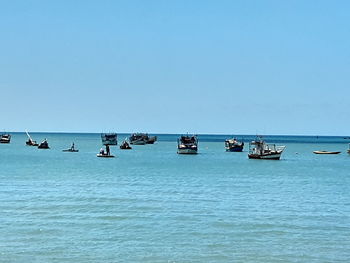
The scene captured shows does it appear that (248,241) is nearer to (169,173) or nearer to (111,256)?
(111,256)

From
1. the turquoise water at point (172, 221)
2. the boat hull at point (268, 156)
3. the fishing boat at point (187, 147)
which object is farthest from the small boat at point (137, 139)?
the turquoise water at point (172, 221)

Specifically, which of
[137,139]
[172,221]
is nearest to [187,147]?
[137,139]

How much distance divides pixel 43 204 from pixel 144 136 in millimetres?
153064

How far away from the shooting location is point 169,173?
240 feet

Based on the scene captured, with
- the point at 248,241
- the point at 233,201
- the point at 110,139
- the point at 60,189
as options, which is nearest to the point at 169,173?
the point at 60,189

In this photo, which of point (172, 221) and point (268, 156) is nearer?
point (172, 221)

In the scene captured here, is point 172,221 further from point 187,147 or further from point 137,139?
point 137,139

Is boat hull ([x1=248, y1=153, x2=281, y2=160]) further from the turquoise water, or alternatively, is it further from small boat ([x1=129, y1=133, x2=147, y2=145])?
small boat ([x1=129, y1=133, x2=147, y2=145])

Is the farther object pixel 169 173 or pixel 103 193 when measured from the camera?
pixel 169 173

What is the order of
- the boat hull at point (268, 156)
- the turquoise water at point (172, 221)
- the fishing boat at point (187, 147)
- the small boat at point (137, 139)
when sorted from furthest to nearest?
the small boat at point (137, 139), the fishing boat at point (187, 147), the boat hull at point (268, 156), the turquoise water at point (172, 221)

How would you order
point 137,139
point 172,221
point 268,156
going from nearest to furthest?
point 172,221, point 268,156, point 137,139

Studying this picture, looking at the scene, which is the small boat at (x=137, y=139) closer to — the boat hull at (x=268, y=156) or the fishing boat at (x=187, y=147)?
the fishing boat at (x=187, y=147)

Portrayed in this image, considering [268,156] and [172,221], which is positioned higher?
[268,156]

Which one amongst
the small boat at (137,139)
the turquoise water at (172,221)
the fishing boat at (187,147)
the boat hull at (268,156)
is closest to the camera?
the turquoise water at (172,221)
